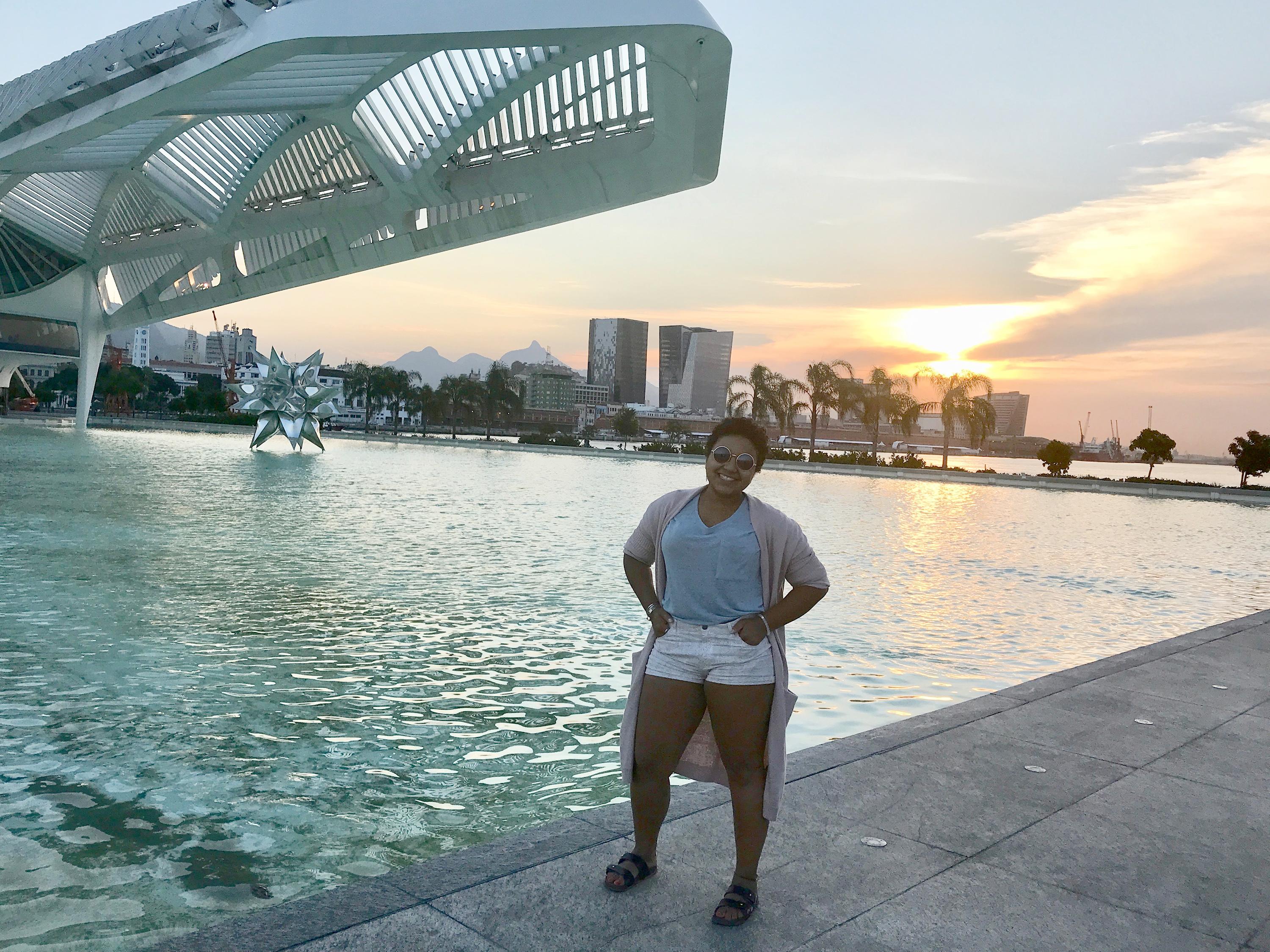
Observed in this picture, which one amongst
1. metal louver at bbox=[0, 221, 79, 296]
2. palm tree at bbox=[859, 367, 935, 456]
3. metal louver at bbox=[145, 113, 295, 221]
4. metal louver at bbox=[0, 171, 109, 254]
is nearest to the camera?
metal louver at bbox=[145, 113, 295, 221]

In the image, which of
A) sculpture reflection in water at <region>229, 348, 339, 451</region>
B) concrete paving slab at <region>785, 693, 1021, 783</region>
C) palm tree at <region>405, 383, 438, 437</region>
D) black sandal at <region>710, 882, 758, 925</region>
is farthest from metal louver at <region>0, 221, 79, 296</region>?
black sandal at <region>710, 882, 758, 925</region>

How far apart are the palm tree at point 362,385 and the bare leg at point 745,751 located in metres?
95.5

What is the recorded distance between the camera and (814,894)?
10.1ft

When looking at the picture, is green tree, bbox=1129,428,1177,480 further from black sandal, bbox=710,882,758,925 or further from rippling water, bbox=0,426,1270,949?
black sandal, bbox=710,882,758,925

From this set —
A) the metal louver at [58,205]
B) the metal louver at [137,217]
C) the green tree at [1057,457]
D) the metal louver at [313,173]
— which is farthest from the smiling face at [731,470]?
the green tree at [1057,457]

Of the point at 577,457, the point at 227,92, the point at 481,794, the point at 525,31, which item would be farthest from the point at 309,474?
the point at 577,457

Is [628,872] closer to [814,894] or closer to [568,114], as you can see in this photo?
[814,894]

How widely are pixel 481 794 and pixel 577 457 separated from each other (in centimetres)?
5171

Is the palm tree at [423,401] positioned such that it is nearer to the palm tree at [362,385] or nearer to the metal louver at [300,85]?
the palm tree at [362,385]

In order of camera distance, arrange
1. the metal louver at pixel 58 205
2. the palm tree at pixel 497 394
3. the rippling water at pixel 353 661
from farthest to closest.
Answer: the palm tree at pixel 497 394
the metal louver at pixel 58 205
the rippling water at pixel 353 661

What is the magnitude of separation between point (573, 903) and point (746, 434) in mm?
1439

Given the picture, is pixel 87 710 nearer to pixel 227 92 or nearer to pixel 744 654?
pixel 744 654

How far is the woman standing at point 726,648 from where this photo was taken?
2.94 meters

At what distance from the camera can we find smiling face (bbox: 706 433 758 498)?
2932mm
